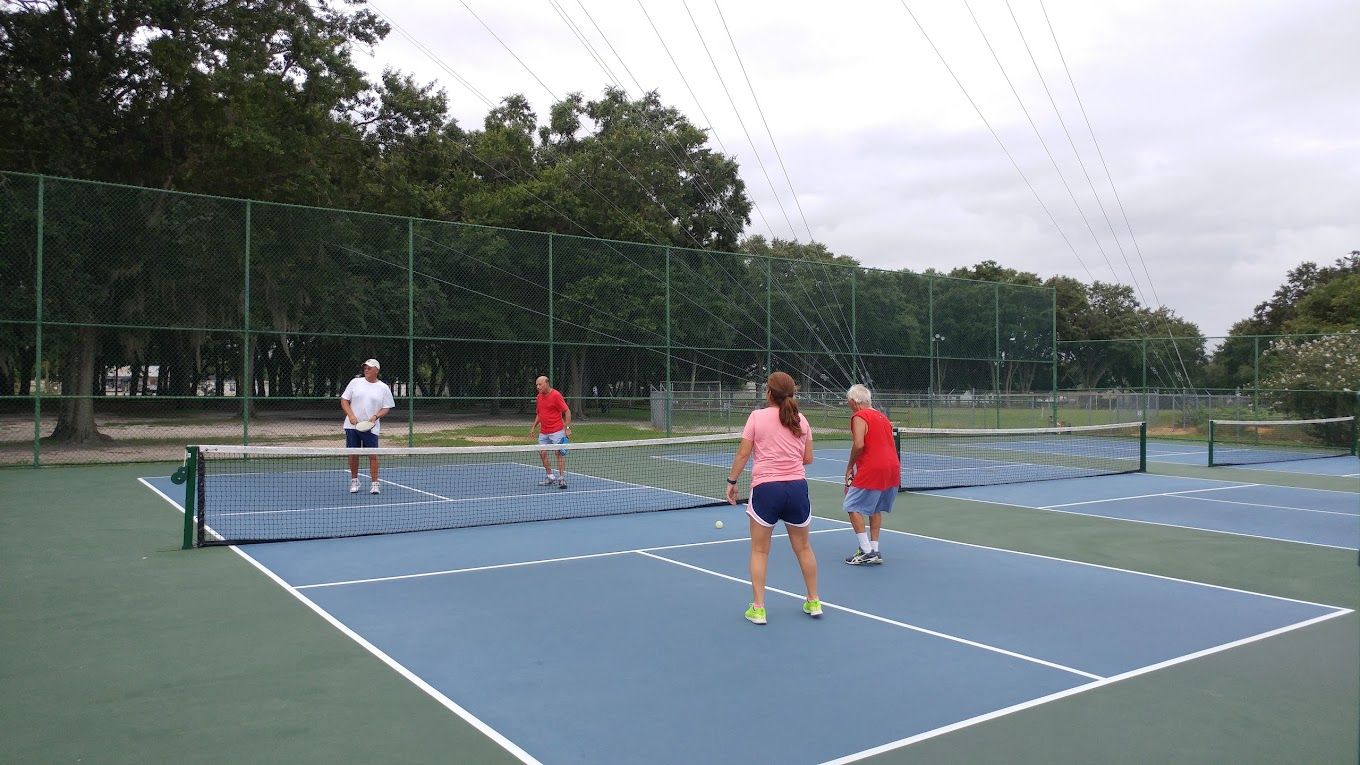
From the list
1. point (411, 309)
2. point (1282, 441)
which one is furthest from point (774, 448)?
point (1282, 441)

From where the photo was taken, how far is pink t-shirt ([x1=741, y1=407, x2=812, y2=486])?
599 centimetres

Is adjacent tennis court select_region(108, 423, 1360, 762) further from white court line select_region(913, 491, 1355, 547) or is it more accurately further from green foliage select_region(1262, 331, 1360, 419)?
green foliage select_region(1262, 331, 1360, 419)

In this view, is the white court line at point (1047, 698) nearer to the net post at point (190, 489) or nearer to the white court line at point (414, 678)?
the white court line at point (414, 678)

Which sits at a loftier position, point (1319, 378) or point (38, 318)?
point (38, 318)

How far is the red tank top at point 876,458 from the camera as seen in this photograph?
814cm

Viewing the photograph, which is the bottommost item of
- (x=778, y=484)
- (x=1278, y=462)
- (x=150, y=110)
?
(x=1278, y=462)

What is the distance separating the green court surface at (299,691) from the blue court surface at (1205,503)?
8.90 ft

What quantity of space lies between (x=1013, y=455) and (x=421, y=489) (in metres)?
13.4

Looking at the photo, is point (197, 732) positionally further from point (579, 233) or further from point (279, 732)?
point (579, 233)

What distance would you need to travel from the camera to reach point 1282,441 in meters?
24.0

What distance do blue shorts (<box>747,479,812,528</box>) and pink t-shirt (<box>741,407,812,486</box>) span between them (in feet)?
0.15

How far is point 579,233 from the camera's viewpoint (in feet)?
116

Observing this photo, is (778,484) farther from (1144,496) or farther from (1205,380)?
(1205,380)

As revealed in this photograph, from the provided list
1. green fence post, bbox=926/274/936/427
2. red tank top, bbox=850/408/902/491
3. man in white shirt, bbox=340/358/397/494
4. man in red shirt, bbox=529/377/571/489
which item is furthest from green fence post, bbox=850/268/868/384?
red tank top, bbox=850/408/902/491
